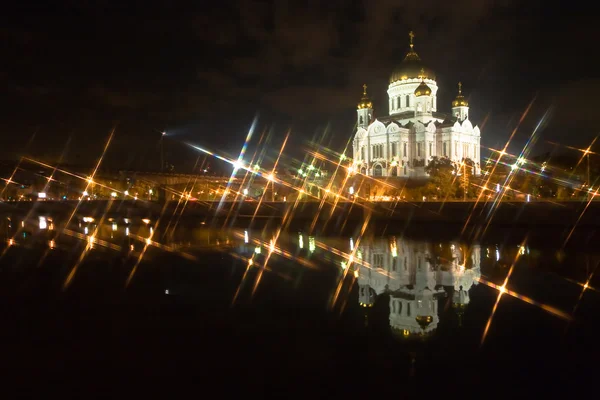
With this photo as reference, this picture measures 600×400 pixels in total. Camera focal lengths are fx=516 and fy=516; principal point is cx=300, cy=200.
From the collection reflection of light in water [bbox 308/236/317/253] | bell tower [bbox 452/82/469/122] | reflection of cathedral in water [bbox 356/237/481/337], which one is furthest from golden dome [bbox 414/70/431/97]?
reflection of cathedral in water [bbox 356/237/481/337]

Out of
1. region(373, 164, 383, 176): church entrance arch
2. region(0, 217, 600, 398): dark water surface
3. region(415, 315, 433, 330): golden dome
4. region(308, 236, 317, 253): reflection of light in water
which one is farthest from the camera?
region(373, 164, 383, 176): church entrance arch

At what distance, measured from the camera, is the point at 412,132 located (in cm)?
6644

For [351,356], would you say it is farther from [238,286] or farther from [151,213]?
[151,213]

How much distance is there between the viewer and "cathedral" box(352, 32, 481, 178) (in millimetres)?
66000

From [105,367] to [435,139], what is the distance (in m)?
65.5

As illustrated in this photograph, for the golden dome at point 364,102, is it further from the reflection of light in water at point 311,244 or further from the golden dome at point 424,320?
the golden dome at point 424,320

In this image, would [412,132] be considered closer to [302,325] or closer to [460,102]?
Answer: [460,102]

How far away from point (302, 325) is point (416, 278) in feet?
12.8

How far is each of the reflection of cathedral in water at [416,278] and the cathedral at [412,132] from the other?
51.2 metres

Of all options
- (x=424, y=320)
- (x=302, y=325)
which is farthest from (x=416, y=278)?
(x=302, y=325)

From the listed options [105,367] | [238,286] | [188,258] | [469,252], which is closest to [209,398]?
[105,367]

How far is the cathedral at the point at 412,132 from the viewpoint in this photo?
217 feet

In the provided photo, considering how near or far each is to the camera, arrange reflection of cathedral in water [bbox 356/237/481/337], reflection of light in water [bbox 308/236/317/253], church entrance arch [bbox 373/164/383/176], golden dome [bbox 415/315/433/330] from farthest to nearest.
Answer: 1. church entrance arch [bbox 373/164/383/176]
2. reflection of light in water [bbox 308/236/317/253]
3. reflection of cathedral in water [bbox 356/237/481/337]
4. golden dome [bbox 415/315/433/330]

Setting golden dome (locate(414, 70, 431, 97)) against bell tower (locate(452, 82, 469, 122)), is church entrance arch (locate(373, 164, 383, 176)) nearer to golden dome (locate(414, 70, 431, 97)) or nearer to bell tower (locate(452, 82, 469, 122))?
golden dome (locate(414, 70, 431, 97))
